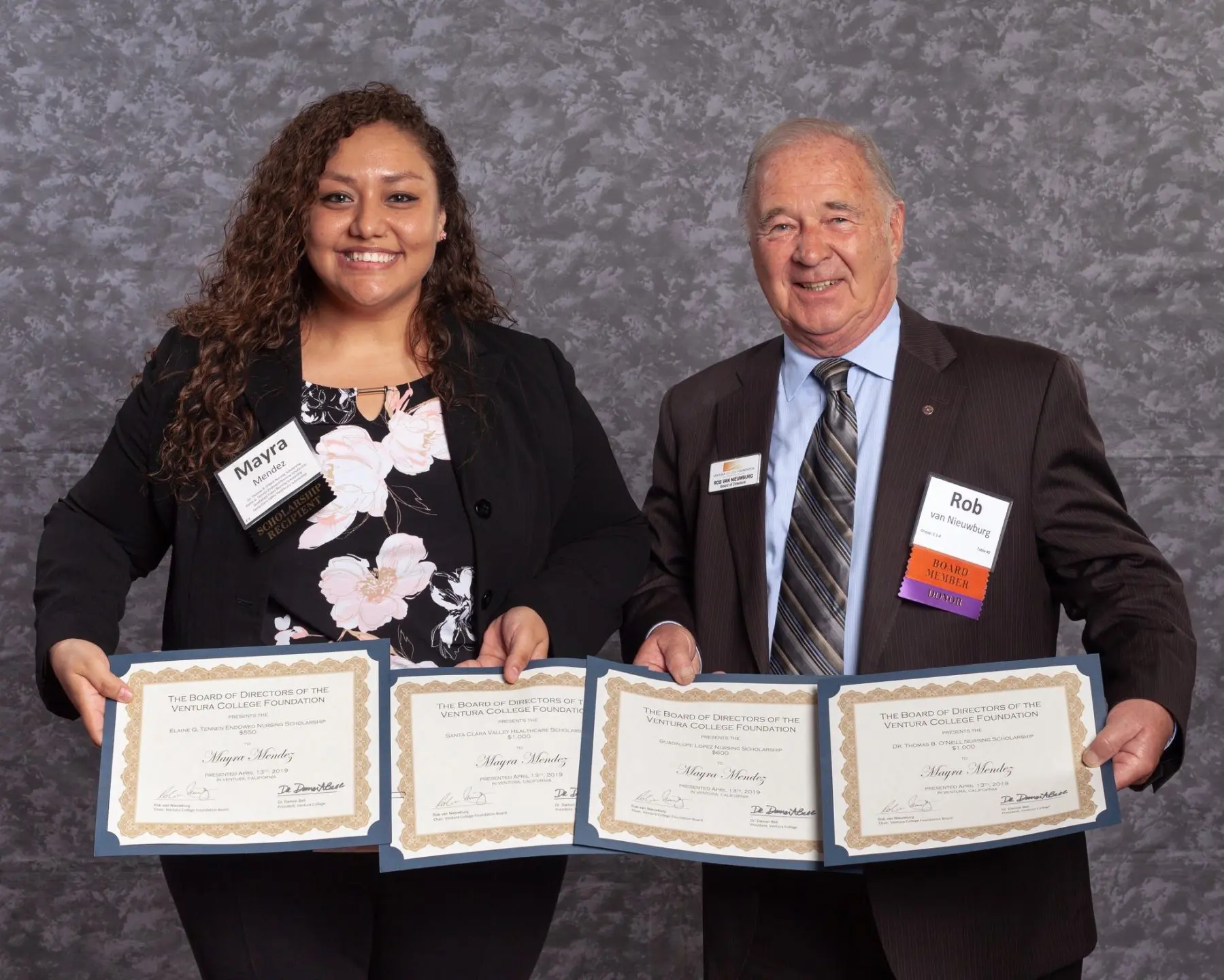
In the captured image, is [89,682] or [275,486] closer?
[89,682]

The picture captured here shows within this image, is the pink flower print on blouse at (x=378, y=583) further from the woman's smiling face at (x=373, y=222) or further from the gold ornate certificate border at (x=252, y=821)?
the woman's smiling face at (x=373, y=222)

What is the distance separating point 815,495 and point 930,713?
436mm

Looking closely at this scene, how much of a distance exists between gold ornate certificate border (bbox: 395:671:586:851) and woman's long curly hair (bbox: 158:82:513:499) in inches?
19.5

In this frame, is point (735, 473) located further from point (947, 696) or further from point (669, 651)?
point (947, 696)

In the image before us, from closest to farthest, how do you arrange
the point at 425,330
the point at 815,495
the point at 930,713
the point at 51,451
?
the point at 930,713 < the point at 815,495 < the point at 425,330 < the point at 51,451

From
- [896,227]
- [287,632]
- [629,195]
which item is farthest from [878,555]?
[629,195]

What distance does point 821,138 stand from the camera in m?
2.22

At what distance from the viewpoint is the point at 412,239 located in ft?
6.99

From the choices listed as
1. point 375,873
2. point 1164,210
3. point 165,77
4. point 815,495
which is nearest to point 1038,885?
point 815,495

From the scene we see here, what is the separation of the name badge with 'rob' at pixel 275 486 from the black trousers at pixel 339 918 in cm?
49

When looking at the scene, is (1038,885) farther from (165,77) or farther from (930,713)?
(165,77)

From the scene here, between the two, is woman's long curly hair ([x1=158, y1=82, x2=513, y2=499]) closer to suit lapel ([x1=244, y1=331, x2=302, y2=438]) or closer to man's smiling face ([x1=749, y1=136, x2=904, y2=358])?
suit lapel ([x1=244, y1=331, x2=302, y2=438])

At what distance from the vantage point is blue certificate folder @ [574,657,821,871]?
183 centimetres

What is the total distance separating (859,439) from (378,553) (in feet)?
2.57
